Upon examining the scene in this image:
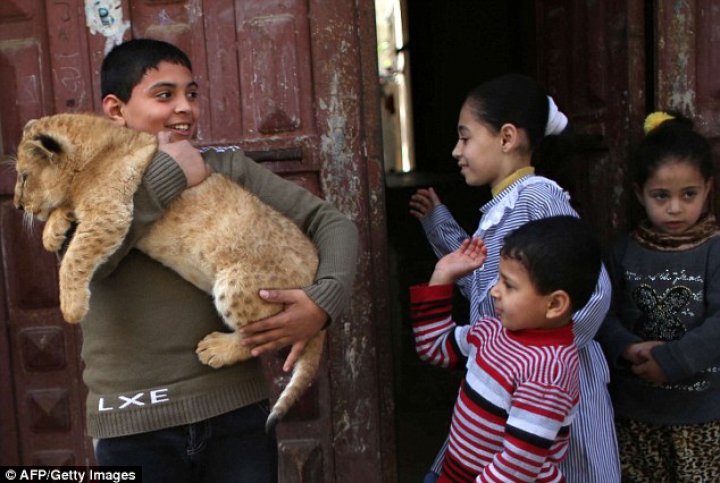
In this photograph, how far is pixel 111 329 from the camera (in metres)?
1.86

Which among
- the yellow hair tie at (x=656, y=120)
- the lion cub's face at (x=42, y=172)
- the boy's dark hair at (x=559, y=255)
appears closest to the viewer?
the lion cub's face at (x=42, y=172)

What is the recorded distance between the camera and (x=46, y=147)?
184 centimetres

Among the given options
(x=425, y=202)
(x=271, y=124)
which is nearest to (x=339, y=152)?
(x=271, y=124)

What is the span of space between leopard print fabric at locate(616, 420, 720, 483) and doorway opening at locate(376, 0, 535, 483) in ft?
3.37

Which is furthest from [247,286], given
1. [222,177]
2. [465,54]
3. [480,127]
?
[465,54]

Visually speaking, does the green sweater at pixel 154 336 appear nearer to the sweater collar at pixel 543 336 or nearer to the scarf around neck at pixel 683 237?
the sweater collar at pixel 543 336

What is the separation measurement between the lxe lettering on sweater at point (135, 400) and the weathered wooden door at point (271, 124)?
4.09 feet

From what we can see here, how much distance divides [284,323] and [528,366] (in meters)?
0.67

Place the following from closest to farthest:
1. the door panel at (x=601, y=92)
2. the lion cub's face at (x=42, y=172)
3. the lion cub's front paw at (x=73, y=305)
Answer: the lion cub's front paw at (x=73, y=305) < the lion cub's face at (x=42, y=172) < the door panel at (x=601, y=92)

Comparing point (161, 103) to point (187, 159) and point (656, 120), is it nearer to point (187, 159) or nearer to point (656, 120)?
point (187, 159)

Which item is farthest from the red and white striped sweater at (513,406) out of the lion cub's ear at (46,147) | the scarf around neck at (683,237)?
the lion cub's ear at (46,147)

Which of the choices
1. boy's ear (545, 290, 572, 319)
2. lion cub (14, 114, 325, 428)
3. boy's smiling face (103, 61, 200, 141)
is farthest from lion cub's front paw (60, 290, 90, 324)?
boy's ear (545, 290, 572, 319)

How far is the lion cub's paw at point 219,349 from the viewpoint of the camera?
6.09 feet

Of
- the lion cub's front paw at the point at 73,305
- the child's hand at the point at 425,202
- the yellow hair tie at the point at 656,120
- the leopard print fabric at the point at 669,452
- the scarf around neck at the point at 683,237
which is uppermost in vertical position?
the yellow hair tie at the point at 656,120
